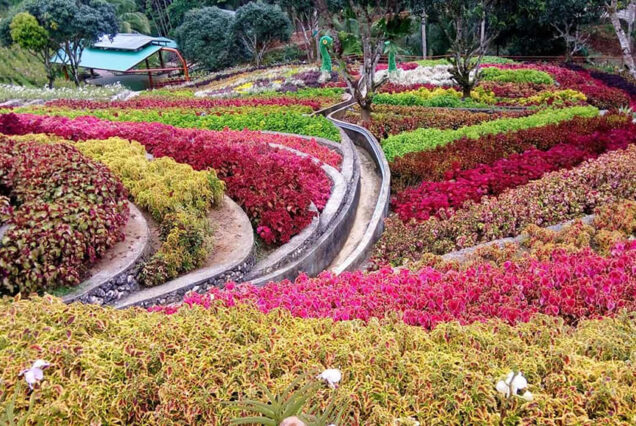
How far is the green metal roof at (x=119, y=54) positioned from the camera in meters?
30.7

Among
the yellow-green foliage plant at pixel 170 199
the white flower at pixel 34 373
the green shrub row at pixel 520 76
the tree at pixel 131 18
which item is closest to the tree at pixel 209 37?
the tree at pixel 131 18

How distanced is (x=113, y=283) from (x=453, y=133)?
785 cm

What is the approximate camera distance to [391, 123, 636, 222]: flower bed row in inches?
294

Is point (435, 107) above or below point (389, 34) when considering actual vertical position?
below

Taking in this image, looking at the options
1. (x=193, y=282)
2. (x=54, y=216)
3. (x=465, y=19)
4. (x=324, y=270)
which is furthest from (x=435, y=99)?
(x=54, y=216)

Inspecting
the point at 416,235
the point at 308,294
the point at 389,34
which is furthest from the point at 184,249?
the point at 389,34

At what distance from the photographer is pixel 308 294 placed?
150 inches

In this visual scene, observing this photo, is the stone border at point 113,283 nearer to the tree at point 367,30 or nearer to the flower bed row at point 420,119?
the flower bed row at point 420,119

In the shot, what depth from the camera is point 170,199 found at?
230 inches

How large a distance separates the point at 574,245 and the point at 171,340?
397 centimetres

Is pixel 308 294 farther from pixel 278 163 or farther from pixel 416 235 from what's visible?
pixel 278 163

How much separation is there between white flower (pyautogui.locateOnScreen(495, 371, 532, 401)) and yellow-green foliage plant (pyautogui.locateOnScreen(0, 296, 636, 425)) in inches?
1.9

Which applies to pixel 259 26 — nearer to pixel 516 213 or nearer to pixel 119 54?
pixel 119 54

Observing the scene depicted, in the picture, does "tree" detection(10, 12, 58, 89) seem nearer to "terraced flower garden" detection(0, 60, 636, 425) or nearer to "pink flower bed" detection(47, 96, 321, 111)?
"pink flower bed" detection(47, 96, 321, 111)
